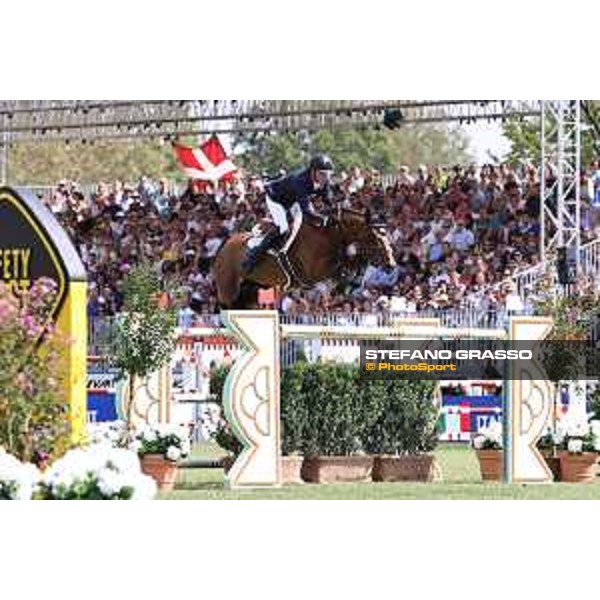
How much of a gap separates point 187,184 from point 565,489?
504cm

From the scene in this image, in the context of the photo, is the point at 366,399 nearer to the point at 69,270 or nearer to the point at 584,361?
the point at 584,361

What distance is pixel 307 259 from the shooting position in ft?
59.8

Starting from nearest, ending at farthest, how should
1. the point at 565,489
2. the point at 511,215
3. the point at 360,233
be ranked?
the point at 565,489, the point at 360,233, the point at 511,215

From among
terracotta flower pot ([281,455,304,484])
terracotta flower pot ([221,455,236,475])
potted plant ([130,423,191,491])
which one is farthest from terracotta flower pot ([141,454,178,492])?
terracotta flower pot ([281,455,304,484])

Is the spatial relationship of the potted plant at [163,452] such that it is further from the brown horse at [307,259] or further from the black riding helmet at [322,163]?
the black riding helmet at [322,163]

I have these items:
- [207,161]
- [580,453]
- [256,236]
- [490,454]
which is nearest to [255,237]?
[256,236]

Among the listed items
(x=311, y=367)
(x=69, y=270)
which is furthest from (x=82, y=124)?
(x=69, y=270)

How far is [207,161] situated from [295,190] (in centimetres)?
198

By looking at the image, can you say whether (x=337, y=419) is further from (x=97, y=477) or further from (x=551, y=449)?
(x=97, y=477)

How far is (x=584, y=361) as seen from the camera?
1755 centimetres

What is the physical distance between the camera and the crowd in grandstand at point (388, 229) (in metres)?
18.5

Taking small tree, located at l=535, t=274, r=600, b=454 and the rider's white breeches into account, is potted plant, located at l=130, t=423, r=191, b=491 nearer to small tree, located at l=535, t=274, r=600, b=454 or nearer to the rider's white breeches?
the rider's white breeches

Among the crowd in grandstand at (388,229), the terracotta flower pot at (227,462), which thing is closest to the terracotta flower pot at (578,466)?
the crowd in grandstand at (388,229)

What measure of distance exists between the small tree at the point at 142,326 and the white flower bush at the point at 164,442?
106 centimetres
